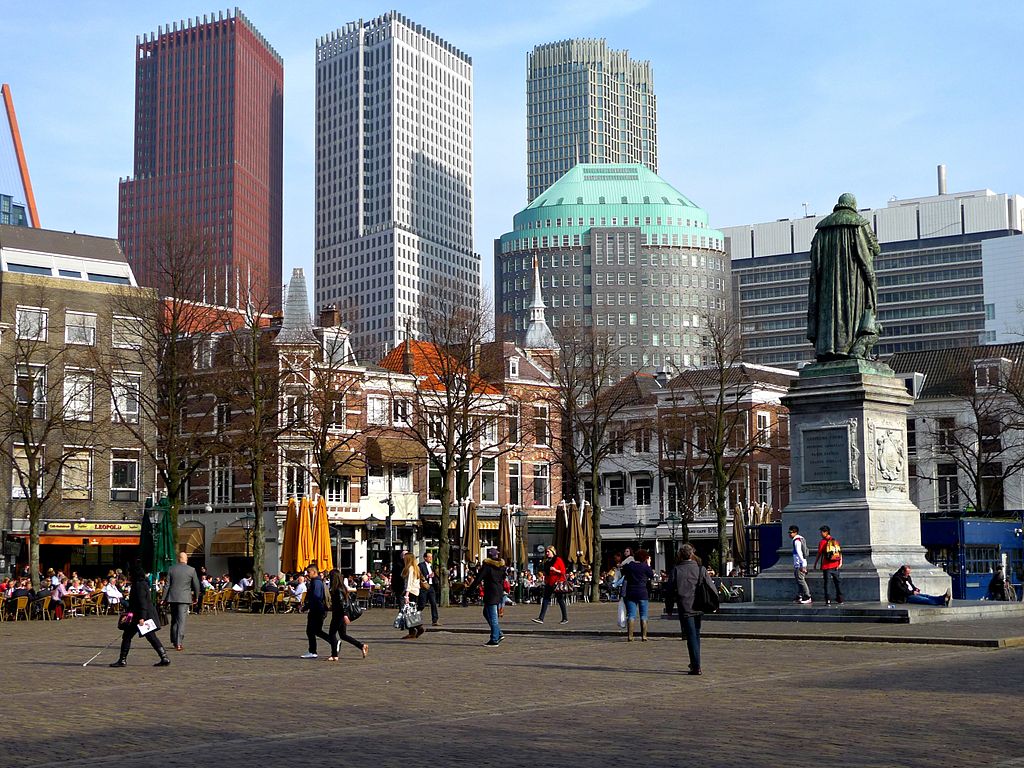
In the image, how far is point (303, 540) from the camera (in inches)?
1913

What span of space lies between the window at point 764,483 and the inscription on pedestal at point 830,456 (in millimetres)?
53170

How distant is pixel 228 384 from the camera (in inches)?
1975

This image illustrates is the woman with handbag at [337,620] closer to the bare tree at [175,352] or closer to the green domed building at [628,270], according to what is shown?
the bare tree at [175,352]

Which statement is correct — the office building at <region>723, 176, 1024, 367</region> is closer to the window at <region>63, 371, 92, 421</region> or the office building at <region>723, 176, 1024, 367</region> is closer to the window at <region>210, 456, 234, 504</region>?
the window at <region>210, 456, 234, 504</region>

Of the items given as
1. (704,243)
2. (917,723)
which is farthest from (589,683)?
(704,243)

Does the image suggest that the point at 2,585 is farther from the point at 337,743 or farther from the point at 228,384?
the point at 337,743

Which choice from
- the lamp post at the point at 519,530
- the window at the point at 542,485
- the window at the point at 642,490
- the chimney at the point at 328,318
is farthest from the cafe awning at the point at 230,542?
the window at the point at 642,490

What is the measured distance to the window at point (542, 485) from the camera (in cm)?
8412

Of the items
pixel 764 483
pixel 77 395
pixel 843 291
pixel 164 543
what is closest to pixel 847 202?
pixel 843 291

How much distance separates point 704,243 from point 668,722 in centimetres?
17661

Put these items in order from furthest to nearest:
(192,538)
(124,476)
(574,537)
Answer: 1. (192,538)
2. (124,476)
3. (574,537)

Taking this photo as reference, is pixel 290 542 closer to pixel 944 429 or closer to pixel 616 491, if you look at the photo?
pixel 944 429

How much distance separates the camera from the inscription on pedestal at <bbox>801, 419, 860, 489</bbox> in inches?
1161

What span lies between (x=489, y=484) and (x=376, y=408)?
888cm
